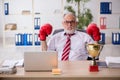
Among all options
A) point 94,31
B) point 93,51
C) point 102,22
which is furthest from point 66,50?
point 102,22

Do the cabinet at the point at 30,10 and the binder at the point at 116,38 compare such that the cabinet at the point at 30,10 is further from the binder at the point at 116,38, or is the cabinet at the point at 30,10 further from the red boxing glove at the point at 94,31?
the red boxing glove at the point at 94,31

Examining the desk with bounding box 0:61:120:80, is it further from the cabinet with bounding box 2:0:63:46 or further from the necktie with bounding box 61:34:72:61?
the cabinet with bounding box 2:0:63:46

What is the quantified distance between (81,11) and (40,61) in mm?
4219

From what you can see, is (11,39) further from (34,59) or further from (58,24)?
(34,59)

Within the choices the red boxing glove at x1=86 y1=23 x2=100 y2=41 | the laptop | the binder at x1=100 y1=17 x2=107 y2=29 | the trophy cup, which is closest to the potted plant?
the binder at x1=100 y1=17 x2=107 y2=29

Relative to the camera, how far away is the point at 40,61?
2.33 meters

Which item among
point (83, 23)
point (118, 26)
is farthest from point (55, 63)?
point (118, 26)

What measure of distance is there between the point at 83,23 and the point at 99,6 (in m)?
0.70

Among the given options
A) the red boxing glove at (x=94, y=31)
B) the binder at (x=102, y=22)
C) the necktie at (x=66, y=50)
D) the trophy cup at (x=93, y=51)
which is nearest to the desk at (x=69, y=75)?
the trophy cup at (x=93, y=51)

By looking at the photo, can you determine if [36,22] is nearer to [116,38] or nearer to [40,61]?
[116,38]

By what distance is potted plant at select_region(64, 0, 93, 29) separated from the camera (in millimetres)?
5840

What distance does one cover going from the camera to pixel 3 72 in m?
2.25

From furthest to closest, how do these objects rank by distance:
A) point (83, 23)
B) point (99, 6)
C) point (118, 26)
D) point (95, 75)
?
point (118, 26), point (99, 6), point (83, 23), point (95, 75)

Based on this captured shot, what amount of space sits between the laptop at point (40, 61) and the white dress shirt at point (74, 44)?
1.00 meters
